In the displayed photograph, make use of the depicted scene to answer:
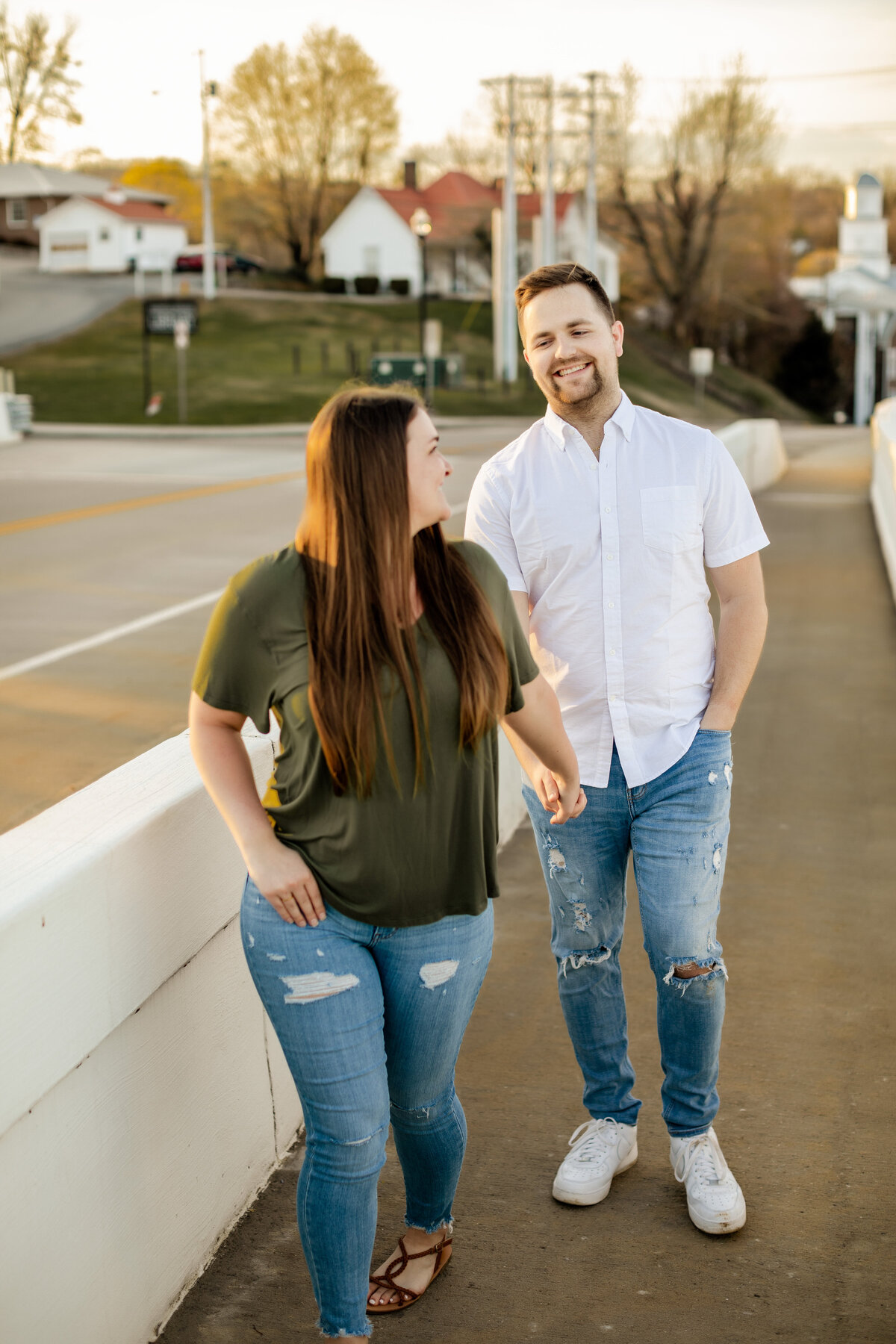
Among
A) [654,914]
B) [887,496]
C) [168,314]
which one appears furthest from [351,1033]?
[168,314]

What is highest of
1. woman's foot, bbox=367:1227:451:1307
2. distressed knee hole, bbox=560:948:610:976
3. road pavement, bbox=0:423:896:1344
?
distressed knee hole, bbox=560:948:610:976

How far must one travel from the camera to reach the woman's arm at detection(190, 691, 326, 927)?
233cm

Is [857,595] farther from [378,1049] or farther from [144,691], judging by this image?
[378,1049]

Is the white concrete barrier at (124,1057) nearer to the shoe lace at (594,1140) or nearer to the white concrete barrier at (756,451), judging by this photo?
the shoe lace at (594,1140)

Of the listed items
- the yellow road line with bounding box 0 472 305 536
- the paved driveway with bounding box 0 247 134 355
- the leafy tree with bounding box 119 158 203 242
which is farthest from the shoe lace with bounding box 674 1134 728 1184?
the leafy tree with bounding box 119 158 203 242

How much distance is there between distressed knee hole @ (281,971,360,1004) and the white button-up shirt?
0.90 metres

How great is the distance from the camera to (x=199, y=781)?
2.86 meters

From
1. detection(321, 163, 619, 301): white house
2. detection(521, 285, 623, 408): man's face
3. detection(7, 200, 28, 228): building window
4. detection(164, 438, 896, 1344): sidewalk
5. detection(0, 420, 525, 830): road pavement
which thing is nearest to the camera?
detection(164, 438, 896, 1344): sidewalk

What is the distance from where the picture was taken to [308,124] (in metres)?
83.9

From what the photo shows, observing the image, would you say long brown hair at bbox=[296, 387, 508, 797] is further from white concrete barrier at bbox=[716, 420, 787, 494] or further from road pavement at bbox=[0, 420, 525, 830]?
white concrete barrier at bbox=[716, 420, 787, 494]

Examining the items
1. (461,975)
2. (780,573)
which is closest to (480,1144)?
(461,975)

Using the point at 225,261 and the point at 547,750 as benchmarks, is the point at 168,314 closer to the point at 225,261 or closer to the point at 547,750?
the point at 225,261

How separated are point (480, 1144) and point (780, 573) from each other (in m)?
11.0

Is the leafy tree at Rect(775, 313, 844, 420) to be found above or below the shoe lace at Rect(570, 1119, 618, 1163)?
above
